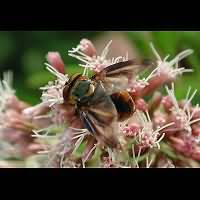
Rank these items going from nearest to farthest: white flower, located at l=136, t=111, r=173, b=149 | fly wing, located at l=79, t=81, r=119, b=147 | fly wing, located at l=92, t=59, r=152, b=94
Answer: fly wing, located at l=79, t=81, r=119, b=147 → fly wing, located at l=92, t=59, r=152, b=94 → white flower, located at l=136, t=111, r=173, b=149

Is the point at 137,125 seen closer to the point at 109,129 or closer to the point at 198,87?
the point at 109,129

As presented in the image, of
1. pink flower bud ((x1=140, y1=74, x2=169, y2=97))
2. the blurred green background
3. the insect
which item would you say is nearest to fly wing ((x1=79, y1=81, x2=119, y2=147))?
the insect

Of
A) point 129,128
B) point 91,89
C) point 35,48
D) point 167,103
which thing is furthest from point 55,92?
point 35,48

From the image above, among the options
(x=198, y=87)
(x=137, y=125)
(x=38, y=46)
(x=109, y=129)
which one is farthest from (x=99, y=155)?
(x=38, y=46)

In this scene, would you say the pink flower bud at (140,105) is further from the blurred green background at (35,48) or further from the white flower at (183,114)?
the blurred green background at (35,48)

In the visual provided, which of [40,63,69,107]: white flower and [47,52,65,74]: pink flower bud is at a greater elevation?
[47,52,65,74]: pink flower bud

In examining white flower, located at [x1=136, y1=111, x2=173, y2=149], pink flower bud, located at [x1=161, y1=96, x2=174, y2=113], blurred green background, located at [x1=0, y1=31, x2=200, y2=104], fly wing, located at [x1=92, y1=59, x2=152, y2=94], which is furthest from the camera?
blurred green background, located at [x1=0, y1=31, x2=200, y2=104]

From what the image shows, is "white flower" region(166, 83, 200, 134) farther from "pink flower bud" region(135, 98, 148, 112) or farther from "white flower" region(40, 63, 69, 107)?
"white flower" region(40, 63, 69, 107)

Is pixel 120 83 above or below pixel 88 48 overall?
below
